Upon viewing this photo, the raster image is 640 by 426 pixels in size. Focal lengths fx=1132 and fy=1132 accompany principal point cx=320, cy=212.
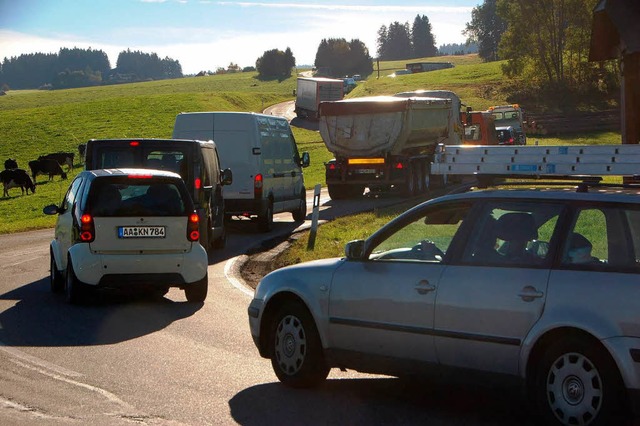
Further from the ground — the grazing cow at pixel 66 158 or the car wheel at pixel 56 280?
the car wheel at pixel 56 280

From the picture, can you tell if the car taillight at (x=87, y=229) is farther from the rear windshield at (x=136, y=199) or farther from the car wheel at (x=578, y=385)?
the car wheel at (x=578, y=385)

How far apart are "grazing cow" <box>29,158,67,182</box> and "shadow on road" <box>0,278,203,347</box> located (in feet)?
115

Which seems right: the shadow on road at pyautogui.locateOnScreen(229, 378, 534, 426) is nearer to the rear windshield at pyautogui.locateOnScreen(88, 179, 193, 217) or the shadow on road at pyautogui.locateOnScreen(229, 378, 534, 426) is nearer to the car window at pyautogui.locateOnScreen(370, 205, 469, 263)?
the car window at pyautogui.locateOnScreen(370, 205, 469, 263)

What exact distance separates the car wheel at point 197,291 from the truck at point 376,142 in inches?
731

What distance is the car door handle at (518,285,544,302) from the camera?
7086 millimetres

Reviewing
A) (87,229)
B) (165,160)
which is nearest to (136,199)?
(87,229)

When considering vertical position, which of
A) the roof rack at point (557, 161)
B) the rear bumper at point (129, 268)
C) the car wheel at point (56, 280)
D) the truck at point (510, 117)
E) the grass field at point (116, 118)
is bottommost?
the grass field at point (116, 118)

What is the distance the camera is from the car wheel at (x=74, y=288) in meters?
13.3

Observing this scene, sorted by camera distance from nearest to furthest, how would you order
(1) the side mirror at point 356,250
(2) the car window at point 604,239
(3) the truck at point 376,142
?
(2) the car window at point 604,239 → (1) the side mirror at point 356,250 → (3) the truck at point 376,142

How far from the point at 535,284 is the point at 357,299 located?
1.59m

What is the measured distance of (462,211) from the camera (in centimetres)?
796

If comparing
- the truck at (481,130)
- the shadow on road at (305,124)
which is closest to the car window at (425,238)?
the truck at (481,130)

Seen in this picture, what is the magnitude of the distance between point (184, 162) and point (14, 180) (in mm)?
27018

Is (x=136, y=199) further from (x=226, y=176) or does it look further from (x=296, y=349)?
(x=226, y=176)
